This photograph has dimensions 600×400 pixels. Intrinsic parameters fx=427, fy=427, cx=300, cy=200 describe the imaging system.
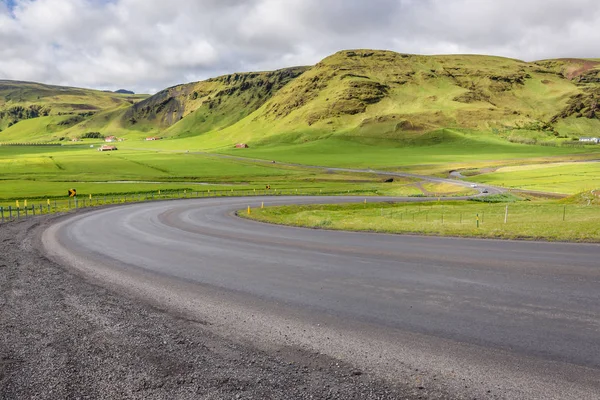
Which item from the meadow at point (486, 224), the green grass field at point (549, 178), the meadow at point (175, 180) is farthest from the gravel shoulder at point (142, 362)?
the green grass field at point (549, 178)

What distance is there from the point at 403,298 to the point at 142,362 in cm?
672

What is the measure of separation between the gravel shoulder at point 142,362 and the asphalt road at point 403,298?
1.92 feet

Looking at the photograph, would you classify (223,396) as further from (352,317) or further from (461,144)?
(461,144)

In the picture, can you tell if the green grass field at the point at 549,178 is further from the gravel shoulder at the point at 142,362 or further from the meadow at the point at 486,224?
the gravel shoulder at the point at 142,362

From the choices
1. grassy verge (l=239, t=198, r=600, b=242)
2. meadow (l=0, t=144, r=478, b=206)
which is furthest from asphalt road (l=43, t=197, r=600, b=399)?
meadow (l=0, t=144, r=478, b=206)

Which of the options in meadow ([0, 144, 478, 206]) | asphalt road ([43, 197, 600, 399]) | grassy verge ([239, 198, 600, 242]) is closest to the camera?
asphalt road ([43, 197, 600, 399])

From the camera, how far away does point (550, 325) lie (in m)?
9.23

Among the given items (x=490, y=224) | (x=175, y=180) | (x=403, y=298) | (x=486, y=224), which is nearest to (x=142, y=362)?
(x=403, y=298)

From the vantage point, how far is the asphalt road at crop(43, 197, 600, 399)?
7617 millimetres

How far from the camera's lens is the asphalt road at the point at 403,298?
25.0 ft

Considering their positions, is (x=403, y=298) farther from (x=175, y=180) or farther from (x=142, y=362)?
(x=175, y=180)

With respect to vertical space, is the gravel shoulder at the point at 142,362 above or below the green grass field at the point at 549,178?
below

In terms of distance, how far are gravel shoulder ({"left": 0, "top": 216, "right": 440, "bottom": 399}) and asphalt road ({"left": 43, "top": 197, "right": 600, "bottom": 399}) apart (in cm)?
58

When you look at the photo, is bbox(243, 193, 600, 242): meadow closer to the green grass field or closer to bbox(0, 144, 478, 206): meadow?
the green grass field
